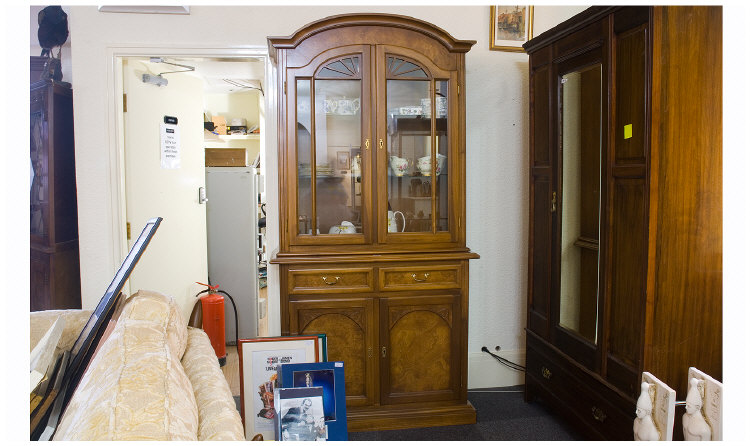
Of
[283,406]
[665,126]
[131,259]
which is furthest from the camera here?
[665,126]

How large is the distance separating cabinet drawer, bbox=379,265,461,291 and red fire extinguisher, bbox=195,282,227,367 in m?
1.49

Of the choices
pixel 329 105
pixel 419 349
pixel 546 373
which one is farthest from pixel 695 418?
pixel 329 105

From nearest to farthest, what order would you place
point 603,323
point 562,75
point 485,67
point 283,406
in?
point 283,406, point 603,323, point 562,75, point 485,67

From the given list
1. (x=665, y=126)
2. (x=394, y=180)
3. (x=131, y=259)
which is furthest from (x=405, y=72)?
(x=131, y=259)

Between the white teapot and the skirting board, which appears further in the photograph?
the skirting board

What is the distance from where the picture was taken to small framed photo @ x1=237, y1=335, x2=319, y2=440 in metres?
2.08

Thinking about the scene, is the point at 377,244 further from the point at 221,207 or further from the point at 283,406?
the point at 221,207

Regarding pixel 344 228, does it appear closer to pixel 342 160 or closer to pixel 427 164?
pixel 342 160

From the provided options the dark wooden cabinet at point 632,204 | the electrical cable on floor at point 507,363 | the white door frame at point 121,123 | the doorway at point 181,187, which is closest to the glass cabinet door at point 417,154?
the dark wooden cabinet at point 632,204

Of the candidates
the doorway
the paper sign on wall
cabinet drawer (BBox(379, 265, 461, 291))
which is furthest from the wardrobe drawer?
the paper sign on wall

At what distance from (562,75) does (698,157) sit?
0.85 meters

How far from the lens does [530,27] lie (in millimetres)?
3164

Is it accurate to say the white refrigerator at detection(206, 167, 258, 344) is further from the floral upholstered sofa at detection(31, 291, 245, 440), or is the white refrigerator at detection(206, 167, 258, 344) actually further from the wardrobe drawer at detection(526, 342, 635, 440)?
the floral upholstered sofa at detection(31, 291, 245, 440)

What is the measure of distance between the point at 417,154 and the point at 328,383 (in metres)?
1.32
